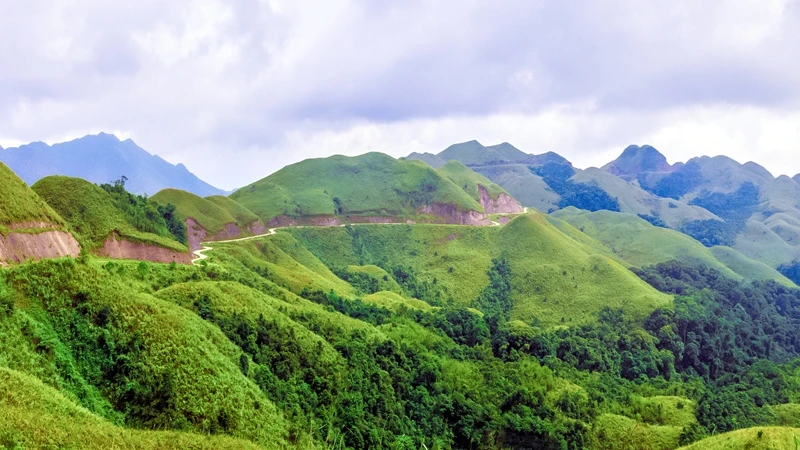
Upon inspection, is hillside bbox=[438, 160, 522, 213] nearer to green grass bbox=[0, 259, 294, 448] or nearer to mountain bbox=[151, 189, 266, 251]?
mountain bbox=[151, 189, 266, 251]

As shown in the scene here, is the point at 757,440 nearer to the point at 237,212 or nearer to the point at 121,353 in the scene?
the point at 121,353

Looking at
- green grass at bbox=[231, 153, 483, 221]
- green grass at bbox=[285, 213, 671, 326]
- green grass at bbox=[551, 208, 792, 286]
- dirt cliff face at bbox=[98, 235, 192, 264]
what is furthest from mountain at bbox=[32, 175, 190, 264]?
green grass at bbox=[551, 208, 792, 286]

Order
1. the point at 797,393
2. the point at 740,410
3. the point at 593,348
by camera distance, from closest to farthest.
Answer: the point at 740,410 < the point at 797,393 < the point at 593,348

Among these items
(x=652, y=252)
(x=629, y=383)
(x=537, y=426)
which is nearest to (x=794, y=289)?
(x=652, y=252)

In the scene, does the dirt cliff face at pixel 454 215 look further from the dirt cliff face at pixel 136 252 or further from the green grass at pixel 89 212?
the green grass at pixel 89 212

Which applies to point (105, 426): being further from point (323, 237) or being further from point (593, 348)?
point (323, 237)
